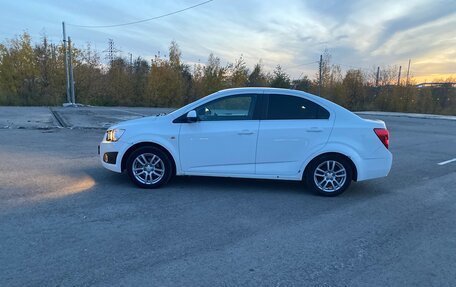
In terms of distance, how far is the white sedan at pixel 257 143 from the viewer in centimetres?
605

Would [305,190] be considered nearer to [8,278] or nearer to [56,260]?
[56,260]

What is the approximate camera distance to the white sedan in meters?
6.05

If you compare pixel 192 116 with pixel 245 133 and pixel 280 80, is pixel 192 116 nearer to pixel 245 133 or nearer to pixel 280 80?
pixel 245 133

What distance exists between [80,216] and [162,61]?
136 ft

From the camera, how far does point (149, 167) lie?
20.2 feet

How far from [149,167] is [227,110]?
163 centimetres

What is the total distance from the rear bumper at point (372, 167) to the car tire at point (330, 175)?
176mm

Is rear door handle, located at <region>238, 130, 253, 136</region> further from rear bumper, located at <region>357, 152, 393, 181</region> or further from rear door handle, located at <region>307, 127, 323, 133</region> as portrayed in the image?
rear bumper, located at <region>357, 152, 393, 181</region>

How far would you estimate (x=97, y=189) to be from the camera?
6047 mm

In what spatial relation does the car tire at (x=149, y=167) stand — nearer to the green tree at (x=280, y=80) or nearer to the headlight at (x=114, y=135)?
the headlight at (x=114, y=135)

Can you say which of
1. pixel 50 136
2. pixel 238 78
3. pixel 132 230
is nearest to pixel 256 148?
pixel 132 230

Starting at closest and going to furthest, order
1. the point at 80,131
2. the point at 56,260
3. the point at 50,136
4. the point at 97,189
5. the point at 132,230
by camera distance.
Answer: the point at 56,260
the point at 132,230
the point at 97,189
the point at 50,136
the point at 80,131

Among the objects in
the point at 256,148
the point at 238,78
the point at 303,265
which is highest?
the point at 238,78

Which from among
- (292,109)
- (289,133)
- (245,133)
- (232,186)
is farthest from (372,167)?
(232,186)
